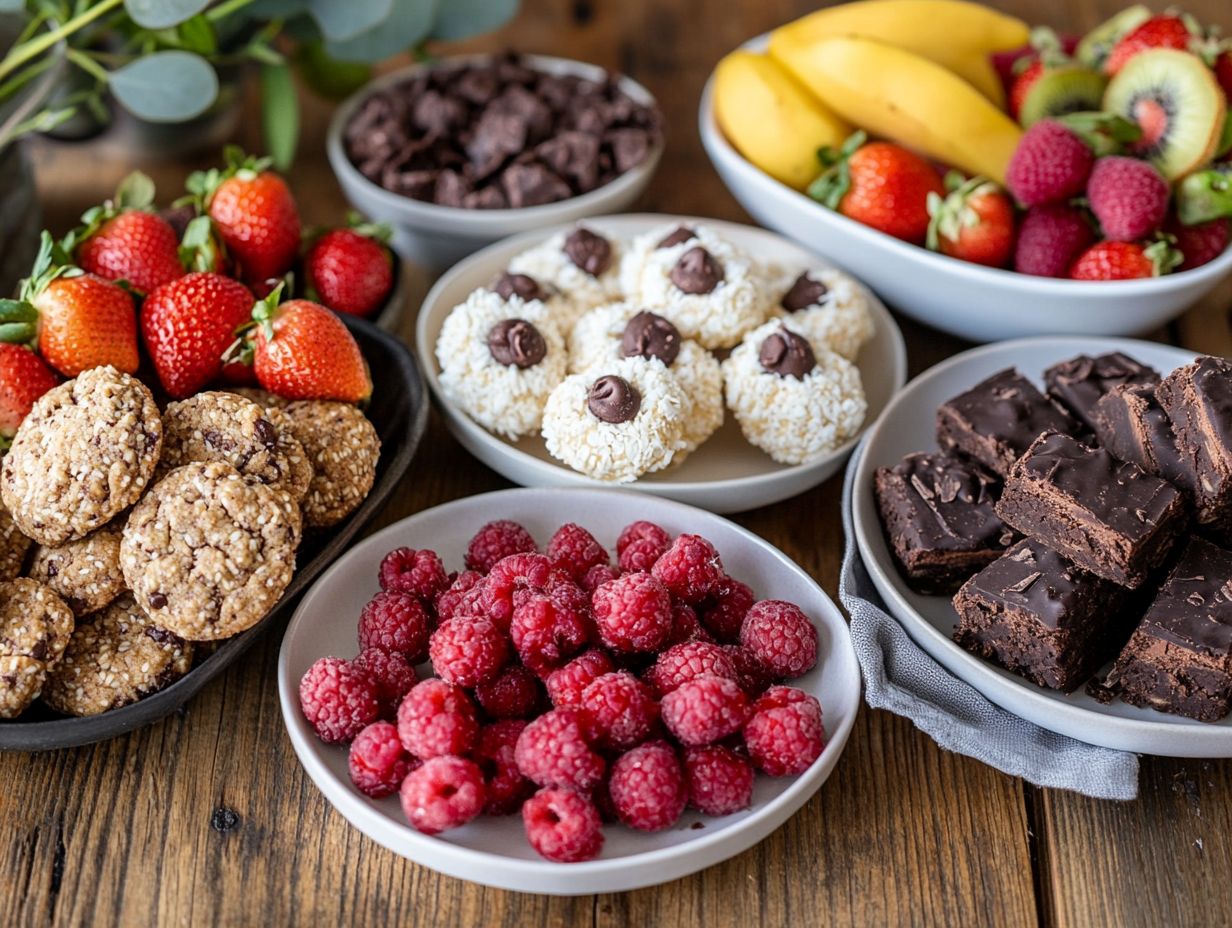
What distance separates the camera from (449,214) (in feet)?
6.40

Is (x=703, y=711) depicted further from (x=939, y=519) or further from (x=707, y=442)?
(x=707, y=442)

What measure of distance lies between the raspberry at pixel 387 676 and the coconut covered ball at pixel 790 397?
1.98ft

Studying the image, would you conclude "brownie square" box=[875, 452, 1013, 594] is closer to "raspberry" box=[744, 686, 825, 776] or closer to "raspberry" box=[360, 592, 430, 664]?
"raspberry" box=[744, 686, 825, 776]

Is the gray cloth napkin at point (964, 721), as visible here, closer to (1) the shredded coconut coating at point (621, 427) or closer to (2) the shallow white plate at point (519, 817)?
(2) the shallow white plate at point (519, 817)

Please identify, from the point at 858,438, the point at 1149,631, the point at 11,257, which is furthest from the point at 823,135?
the point at 11,257

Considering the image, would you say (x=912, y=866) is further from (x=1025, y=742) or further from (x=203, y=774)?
(x=203, y=774)

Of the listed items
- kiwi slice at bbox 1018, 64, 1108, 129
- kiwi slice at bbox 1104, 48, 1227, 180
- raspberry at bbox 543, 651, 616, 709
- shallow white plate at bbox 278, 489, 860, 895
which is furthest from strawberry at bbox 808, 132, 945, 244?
raspberry at bbox 543, 651, 616, 709

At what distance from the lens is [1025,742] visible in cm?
130

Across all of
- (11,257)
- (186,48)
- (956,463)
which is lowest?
(11,257)

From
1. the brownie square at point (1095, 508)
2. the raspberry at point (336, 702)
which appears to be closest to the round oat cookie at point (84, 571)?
the raspberry at point (336, 702)

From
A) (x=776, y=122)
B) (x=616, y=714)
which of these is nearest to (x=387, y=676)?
→ (x=616, y=714)

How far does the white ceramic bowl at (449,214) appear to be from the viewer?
1955mm

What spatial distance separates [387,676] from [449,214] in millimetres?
936

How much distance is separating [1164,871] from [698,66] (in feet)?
6.41
